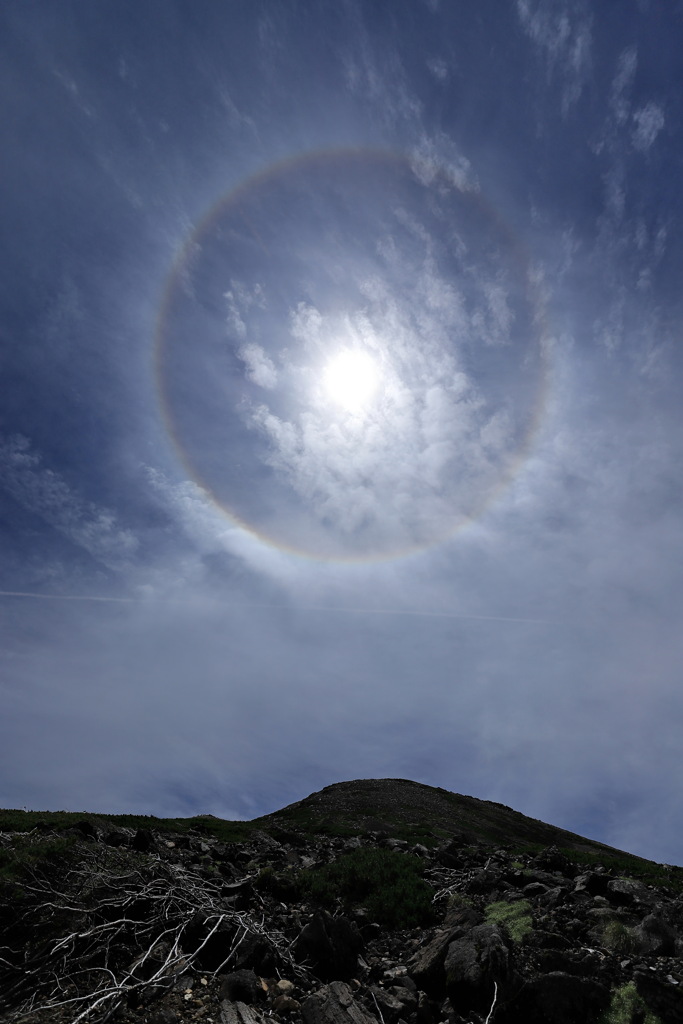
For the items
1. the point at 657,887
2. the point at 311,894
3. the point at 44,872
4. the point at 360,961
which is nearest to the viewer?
the point at 360,961

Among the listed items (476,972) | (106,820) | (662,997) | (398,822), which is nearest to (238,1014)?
(476,972)

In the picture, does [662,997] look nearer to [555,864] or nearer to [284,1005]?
[284,1005]

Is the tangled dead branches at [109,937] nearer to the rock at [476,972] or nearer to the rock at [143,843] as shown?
the rock at [476,972]

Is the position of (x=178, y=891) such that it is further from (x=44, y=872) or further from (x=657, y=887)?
(x=657, y=887)

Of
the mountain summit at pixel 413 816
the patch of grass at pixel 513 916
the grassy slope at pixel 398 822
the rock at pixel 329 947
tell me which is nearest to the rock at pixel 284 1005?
the rock at pixel 329 947

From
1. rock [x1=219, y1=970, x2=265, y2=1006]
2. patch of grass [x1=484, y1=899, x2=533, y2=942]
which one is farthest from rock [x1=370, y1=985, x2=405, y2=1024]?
patch of grass [x1=484, y1=899, x2=533, y2=942]

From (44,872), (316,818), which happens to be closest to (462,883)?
(44,872)

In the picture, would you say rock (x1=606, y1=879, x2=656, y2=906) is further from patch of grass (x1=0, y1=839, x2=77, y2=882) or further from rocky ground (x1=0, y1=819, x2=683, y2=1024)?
patch of grass (x1=0, y1=839, x2=77, y2=882)

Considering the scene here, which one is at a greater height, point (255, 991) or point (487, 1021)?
point (487, 1021)
